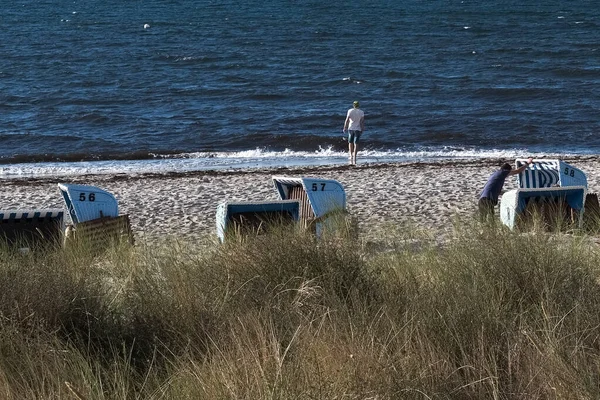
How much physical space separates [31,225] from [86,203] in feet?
4.55

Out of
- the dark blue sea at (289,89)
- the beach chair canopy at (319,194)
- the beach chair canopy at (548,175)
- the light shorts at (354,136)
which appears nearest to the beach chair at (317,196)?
the beach chair canopy at (319,194)

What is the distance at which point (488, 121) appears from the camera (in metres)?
29.5

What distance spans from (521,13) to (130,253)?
69.5 m

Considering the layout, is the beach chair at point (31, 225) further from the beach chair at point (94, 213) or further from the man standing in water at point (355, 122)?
the man standing in water at point (355, 122)

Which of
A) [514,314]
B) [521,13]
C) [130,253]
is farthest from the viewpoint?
[521,13]

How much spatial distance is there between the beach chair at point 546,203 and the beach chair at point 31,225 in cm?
486

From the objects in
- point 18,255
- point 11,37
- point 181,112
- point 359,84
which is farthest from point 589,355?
point 11,37

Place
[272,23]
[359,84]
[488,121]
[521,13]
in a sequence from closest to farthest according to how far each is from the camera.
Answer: [488,121] → [359,84] → [272,23] → [521,13]

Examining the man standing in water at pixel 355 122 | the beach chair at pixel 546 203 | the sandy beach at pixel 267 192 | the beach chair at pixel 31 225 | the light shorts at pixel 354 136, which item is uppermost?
the man standing in water at pixel 355 122

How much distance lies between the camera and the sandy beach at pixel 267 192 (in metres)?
13.4

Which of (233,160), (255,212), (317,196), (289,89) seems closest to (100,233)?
(255,212)

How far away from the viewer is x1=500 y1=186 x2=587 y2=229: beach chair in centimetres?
Answer: 1051

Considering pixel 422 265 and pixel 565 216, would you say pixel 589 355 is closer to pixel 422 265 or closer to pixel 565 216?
pixel 422 265

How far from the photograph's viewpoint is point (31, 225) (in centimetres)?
1024
